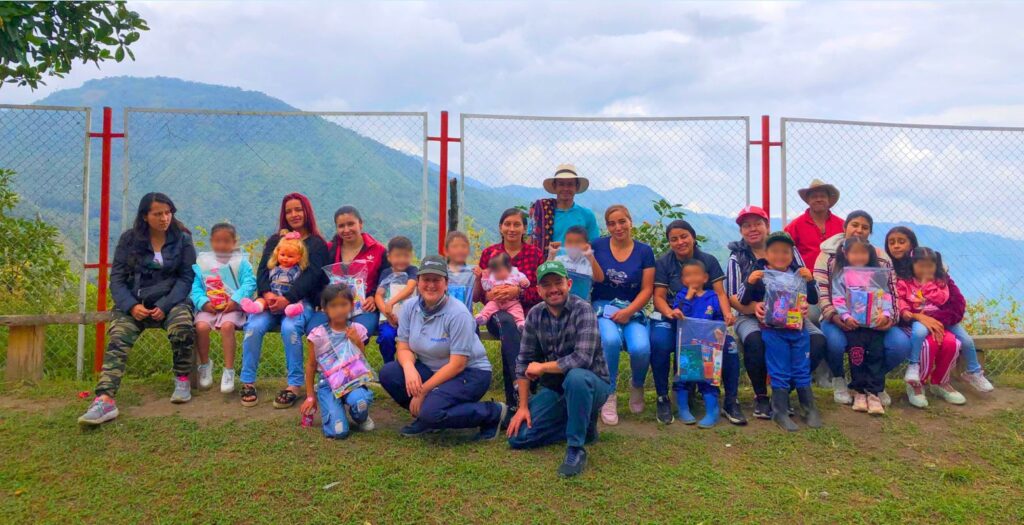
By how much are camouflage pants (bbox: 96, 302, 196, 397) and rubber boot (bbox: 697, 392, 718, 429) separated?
12.0 feet

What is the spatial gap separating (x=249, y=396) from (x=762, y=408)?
11.9ft

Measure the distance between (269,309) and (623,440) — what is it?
8.82ft

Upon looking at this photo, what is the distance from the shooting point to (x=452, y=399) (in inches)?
147

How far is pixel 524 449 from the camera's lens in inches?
145

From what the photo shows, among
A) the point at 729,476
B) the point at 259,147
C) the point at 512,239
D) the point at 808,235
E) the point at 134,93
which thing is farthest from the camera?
the point at 134,93

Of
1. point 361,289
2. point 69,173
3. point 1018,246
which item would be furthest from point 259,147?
point 1018,246

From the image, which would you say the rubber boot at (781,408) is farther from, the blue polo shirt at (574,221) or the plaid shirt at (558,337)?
the blue polo shirt at (574,221)

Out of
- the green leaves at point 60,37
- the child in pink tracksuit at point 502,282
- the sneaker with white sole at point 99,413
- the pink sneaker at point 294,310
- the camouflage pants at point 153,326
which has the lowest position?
the sneaker with white sole at point 99,413

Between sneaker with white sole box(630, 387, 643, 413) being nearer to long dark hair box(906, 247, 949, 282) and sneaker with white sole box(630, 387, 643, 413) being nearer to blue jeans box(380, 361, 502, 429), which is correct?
blue jeans box(380, 361, 502, 429)

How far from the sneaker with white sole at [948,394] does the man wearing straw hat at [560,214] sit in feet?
9.29

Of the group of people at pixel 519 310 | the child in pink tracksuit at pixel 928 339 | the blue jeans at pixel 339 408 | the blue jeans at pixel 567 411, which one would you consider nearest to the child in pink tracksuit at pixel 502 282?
the group of people at pixel 519 310

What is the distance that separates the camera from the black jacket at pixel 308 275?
4.48 m

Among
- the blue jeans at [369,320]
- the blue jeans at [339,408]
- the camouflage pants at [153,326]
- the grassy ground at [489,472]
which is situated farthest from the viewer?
the blue jeans at [369,320]

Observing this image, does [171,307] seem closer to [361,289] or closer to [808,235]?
[361,289]
